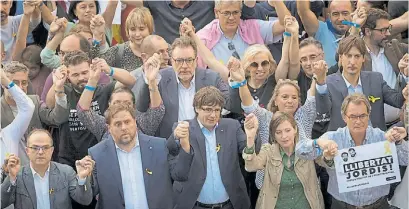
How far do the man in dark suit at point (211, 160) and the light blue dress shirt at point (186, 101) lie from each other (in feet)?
1.11

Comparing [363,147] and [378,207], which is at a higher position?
[363,147]

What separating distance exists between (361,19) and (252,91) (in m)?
1.26

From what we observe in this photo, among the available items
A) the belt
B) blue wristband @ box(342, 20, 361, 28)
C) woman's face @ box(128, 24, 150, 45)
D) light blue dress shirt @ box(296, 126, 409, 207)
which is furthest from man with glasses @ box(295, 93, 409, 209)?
woman's face @ box(128, 24, 150, 45)

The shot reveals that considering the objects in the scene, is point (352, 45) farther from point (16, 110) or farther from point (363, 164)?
point (16, 110)

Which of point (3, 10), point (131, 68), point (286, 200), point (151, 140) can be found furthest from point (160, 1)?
point (286, 200)

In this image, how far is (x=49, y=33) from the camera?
7.58 m

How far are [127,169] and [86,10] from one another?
2342mm

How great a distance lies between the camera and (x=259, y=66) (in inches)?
259

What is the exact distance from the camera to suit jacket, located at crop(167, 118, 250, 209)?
6047 mm

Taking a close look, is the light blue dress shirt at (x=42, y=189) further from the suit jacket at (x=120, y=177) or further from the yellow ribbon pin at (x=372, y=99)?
the yellow ribbon pin at (x=372, y=99)

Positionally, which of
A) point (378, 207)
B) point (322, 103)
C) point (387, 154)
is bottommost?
point (378, 207)

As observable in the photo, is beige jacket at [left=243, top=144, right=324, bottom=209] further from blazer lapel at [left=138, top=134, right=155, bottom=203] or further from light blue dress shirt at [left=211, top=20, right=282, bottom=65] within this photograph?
light blue dress shirt at [left=211, top=20, right=282, bottom=65]

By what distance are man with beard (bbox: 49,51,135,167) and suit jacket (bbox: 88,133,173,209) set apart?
63 cm

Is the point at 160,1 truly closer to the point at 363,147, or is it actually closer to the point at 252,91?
the point at 252,91
